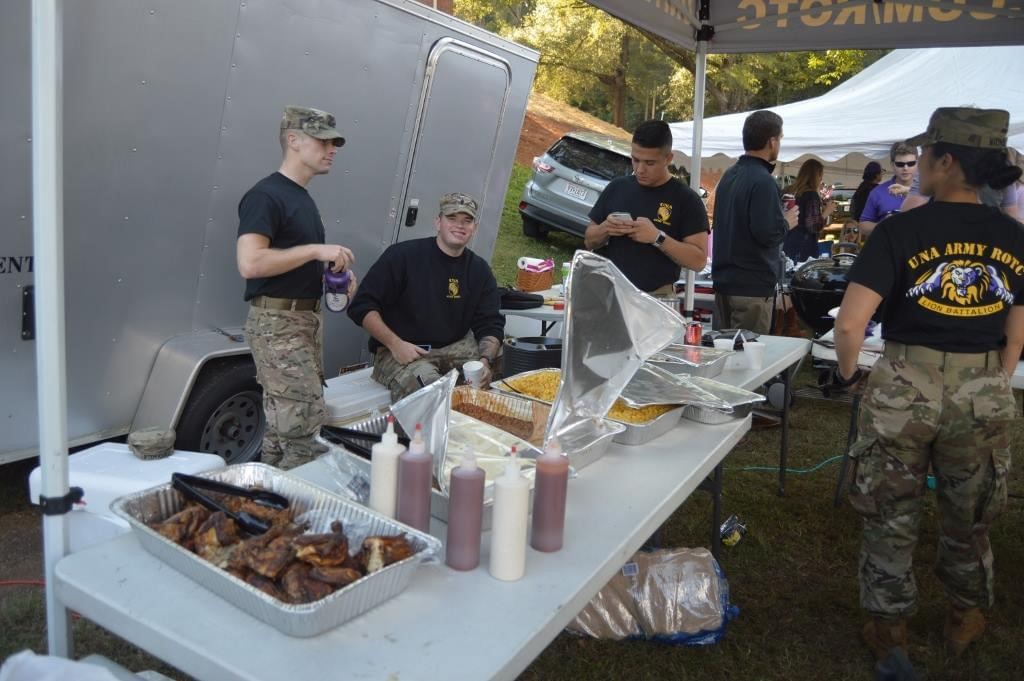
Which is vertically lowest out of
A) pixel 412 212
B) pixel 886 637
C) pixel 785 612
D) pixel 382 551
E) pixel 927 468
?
pixel 785 612

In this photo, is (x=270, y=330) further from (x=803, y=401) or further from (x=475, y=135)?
(x=803, y=401)

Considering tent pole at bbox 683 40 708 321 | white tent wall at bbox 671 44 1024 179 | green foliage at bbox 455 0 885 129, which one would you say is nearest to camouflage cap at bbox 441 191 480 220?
tent pole at bbox 683 40 708 321

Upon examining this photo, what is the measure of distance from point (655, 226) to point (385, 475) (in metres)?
2.72

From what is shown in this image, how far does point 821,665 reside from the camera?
298cm

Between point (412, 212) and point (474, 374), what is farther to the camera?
point (412, 212)

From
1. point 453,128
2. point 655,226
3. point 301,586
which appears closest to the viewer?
point 301,586

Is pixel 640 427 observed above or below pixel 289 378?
above

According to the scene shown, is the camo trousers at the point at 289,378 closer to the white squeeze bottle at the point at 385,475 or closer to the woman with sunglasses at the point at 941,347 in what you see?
the white squeeze bottle at the point at 385,475

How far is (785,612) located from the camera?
335 centimetres

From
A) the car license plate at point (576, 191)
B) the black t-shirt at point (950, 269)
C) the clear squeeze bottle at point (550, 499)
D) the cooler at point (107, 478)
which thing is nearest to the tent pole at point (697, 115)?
the black t-shirt at point (950, 269)

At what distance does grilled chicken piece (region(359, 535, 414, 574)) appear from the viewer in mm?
1461

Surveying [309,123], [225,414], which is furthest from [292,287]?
[225,414]

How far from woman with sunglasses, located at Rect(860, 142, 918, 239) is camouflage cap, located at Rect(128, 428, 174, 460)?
6.05 metres

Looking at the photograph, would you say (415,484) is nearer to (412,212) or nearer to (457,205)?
(457,205)
